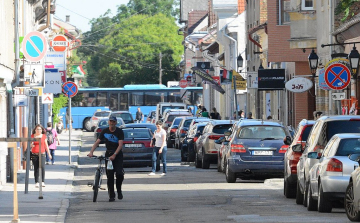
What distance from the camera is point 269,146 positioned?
79.5 ft

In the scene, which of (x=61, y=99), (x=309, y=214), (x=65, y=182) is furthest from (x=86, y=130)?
(x=309, y=214)

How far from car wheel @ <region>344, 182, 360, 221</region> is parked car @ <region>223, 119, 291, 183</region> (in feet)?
31.8

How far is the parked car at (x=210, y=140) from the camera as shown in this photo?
1211 inches

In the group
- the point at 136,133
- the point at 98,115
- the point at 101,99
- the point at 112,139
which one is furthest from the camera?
the point at 101,99

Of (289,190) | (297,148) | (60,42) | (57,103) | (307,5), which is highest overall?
(307,5)

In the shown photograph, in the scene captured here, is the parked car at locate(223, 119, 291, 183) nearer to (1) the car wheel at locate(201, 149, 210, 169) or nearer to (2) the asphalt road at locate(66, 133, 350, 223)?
(2) the asphalt road at locate(66, 133, 350, 223)

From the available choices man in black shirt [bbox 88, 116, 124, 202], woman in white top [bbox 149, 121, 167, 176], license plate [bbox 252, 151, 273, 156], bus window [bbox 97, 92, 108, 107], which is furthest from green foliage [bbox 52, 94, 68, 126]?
man in black shirt [bbox 88, 116, 124, 202]

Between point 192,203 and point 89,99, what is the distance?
197 ft

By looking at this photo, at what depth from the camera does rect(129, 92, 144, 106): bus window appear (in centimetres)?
7869

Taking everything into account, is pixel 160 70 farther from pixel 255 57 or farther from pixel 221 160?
pixel 221 160

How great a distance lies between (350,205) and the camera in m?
Result: 14.1

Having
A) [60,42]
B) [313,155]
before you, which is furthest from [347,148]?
[60,42]

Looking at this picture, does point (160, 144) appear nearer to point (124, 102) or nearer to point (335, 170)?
point (335, 170)

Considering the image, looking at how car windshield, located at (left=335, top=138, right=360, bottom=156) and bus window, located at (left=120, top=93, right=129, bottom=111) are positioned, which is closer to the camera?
car windshield, located at (left=335, top=138, right=360, bottom=156)
